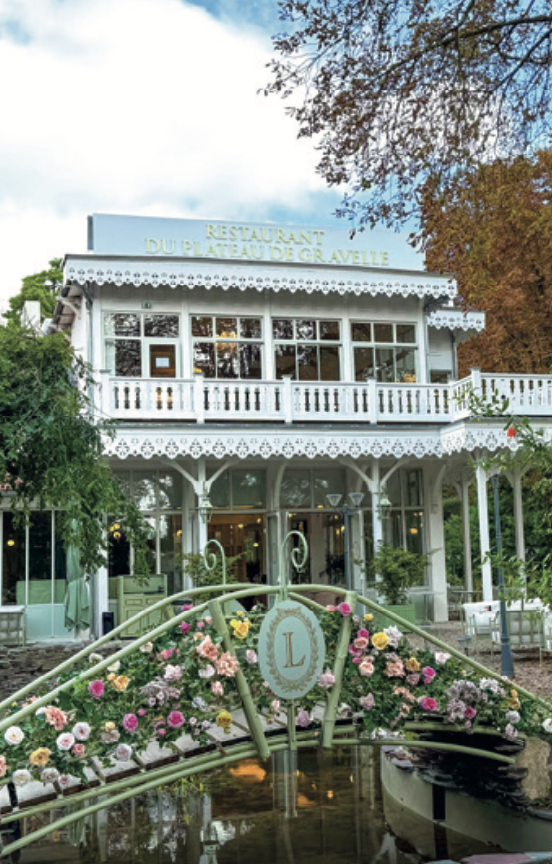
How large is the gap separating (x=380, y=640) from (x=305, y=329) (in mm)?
15770

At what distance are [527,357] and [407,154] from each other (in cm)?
1778

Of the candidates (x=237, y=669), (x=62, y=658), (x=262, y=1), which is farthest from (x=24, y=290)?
(x=237, y=669)

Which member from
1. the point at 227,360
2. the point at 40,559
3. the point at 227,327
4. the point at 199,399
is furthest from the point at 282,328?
the point at 40,559

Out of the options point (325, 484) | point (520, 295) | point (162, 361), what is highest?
point (520, 295)

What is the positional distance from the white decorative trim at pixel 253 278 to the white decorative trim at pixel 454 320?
55.3 inches

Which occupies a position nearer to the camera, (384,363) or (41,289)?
(384,363)

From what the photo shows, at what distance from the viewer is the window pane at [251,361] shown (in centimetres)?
2019

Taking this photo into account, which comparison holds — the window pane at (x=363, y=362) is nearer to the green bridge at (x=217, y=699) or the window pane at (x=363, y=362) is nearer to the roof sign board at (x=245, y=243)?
the roof sign board at (x=245, y=243)

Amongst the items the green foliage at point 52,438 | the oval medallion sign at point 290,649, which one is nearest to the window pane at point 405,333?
the green foliage at point 52,438

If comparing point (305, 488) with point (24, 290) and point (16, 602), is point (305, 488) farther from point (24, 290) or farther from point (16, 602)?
point (24, 290)

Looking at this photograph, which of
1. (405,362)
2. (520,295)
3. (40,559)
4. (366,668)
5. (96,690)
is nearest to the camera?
(96,690)

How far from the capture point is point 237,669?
479 centimetres

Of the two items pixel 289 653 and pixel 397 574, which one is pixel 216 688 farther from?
pixel 397 574

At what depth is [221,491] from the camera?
66.2 feet
